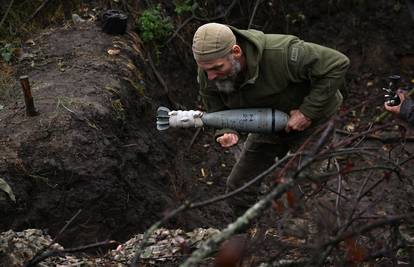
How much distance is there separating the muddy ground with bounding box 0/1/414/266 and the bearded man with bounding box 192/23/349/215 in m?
0.71

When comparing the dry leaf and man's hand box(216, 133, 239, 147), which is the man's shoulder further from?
the dry leaf

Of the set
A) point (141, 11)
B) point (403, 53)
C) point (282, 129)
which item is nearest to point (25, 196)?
point (282, 129)

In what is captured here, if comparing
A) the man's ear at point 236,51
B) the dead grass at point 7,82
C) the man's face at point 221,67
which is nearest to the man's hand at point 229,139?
the man's face at point 221,67

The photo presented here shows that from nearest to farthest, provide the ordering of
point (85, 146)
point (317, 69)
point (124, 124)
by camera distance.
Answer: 1. point (317, 69)
2. point (85, 146)
3. point (124, 124)

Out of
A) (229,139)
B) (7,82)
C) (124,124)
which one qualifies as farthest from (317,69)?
(7,82)

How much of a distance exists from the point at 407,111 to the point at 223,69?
1119mm

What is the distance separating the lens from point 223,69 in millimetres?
3758

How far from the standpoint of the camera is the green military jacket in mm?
3900

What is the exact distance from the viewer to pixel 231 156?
6.80 m

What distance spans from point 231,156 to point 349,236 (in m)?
4.66

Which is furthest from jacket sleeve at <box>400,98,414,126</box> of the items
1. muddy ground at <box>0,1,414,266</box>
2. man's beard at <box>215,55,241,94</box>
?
man's beard at <box>215,55,241,94</box>

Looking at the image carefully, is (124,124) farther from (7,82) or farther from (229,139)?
(229,139)

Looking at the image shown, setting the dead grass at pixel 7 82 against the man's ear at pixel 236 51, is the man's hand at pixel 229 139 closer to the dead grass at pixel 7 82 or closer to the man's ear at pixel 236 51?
the man's ear at pixel 236 51

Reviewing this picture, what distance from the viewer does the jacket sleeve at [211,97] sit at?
4078 millimetres
